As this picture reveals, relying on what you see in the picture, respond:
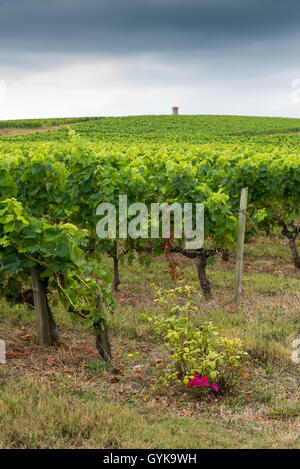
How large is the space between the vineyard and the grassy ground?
0.01m

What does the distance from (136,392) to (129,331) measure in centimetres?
153

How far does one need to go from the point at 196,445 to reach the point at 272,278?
546 cm

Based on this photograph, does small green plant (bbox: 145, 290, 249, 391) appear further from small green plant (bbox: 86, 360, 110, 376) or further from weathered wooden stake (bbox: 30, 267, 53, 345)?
weathered wooden stake (bbox: 30, 267, 53, 345)

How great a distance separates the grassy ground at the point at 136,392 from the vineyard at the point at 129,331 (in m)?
0.01

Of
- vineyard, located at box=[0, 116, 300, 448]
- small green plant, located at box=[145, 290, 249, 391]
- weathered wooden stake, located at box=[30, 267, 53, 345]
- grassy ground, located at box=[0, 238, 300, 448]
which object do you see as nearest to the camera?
grassy ground, located at box=[0, 238, 300, 448]

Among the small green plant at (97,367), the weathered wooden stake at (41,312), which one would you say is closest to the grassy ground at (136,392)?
the small green plant at (97,367)

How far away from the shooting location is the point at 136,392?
459 cm

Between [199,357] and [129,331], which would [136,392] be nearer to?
[199,357]

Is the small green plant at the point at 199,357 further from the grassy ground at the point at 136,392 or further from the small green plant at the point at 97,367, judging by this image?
the small green plant at the point at 97,367

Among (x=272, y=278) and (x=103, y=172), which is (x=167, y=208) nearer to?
(x=103, y=172)

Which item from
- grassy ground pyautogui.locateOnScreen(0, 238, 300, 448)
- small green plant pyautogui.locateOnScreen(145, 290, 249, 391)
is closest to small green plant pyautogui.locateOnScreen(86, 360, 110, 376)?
grassy ground pyautogui.locateOnScreen(0, 238, 300, 448)

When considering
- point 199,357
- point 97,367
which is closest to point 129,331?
point 97,367

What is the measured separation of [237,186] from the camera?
9211 millimetres

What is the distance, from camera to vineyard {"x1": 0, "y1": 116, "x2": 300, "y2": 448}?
393 cm
